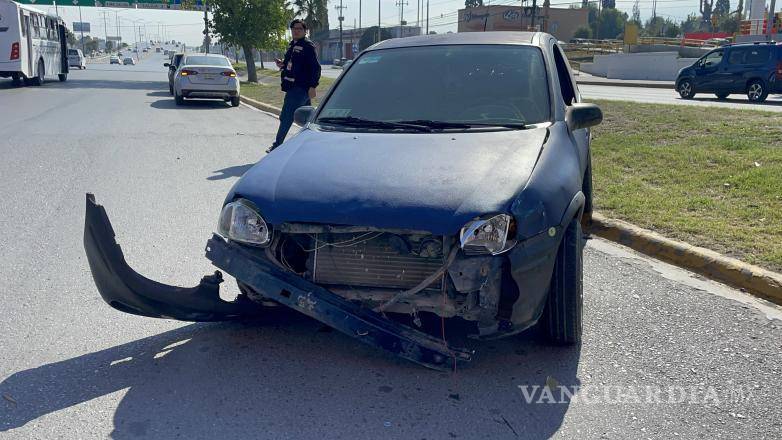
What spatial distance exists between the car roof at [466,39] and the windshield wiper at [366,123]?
0.93 metres

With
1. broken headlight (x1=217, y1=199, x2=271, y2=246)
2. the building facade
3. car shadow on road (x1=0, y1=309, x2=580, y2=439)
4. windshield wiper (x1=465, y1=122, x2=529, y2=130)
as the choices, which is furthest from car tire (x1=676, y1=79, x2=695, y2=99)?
the building facade

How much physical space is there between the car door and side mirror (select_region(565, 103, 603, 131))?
20197 millimetres

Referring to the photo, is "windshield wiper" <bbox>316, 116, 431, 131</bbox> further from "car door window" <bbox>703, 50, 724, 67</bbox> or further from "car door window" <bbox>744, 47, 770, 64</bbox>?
"car door window" <bbox>703, 50, 724, 67</bbox>

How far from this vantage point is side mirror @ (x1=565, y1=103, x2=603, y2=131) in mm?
4738

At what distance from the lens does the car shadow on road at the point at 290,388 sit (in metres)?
3.32

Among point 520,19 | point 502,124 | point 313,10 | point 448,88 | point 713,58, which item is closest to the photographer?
point 502,124

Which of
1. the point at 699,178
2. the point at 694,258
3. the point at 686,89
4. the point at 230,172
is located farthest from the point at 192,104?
the point at 694,258

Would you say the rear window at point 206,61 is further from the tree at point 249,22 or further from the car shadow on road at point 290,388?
the car shadow on road at point 290,388

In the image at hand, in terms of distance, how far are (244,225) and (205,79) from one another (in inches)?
710

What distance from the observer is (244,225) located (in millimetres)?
3822

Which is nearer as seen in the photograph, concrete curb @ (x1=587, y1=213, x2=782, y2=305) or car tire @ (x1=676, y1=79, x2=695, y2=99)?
concrete curb @ (x1=587, y1=213, x2=782, y2=305)

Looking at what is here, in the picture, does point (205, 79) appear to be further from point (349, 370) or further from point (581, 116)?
point (349, 370)

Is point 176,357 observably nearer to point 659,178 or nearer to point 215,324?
point 215,324

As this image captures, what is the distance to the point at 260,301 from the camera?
3932mm
